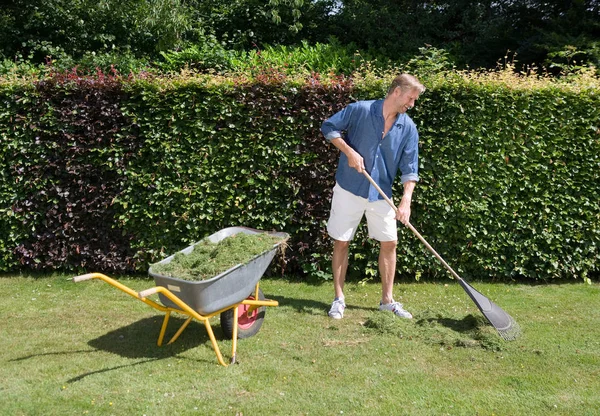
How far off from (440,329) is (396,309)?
49cm

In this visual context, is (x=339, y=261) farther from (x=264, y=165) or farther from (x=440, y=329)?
(x=264, y=165)

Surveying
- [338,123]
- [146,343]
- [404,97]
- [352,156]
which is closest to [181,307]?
[146,343]

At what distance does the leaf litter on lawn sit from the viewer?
432 centimetres

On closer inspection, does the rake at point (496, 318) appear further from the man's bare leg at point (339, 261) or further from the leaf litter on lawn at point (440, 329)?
the man's bare leg at point (339, 261)

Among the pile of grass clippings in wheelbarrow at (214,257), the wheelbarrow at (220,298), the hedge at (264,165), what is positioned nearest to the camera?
the wheelbarrow at (220,298)

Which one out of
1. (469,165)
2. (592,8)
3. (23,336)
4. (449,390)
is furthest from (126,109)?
(592,8)

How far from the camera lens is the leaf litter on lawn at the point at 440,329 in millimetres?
4324

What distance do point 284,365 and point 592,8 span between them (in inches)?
325

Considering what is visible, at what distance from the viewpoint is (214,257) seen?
417 centimetres

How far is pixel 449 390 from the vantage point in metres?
3.64

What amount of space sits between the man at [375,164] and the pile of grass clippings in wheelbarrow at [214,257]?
69 centimetres

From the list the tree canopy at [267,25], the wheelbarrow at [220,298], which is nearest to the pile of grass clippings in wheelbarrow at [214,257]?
the wheelbarrow at [220,298]

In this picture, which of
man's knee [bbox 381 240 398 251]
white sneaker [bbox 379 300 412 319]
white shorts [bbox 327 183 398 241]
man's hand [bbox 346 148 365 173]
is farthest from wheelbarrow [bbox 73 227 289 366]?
white sneaker [bbox 379 300 412 319]

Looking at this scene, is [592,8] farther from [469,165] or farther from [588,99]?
[469,165]
